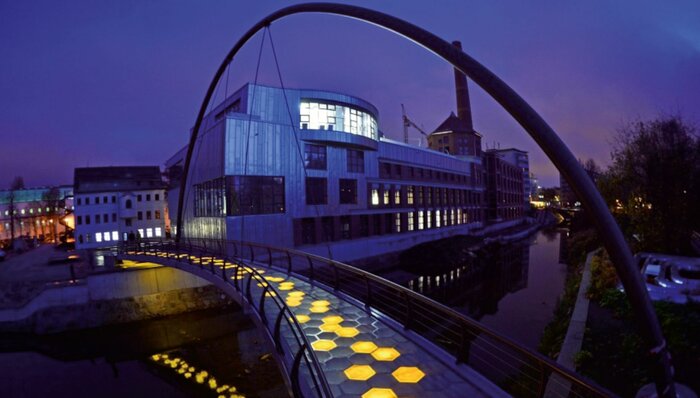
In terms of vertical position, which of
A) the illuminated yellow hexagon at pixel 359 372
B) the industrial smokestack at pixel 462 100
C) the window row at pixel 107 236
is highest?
the industrial smokestack at pixel 462 100

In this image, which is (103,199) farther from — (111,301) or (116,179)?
(111,301)

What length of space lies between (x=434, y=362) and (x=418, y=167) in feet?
120

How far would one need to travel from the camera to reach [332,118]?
30.5 m

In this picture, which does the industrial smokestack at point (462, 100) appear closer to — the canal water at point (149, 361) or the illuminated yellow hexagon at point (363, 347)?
the canal water at point (149, 361)

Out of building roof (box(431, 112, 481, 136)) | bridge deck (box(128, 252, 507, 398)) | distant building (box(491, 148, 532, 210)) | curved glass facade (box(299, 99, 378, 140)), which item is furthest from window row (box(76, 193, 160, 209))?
distant building (box(491, 148, 532, 210))

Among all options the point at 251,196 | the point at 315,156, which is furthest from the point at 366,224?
the point at 251,196

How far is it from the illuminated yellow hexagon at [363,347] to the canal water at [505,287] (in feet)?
35.1

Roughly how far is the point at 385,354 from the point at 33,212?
110 meters

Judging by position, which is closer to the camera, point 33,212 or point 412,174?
point 412,174

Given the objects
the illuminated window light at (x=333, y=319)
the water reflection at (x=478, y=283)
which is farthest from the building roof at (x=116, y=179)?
the illuminated window light at (x=333, y=319)

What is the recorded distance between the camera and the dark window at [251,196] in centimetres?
2423

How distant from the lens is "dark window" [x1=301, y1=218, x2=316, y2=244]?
28.5 m

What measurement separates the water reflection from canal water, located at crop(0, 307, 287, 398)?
14442 mm

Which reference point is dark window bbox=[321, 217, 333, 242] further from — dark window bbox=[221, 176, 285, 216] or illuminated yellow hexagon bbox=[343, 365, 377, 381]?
illuminated yellow hexagon bbox=[343, 365, 377, 381]
